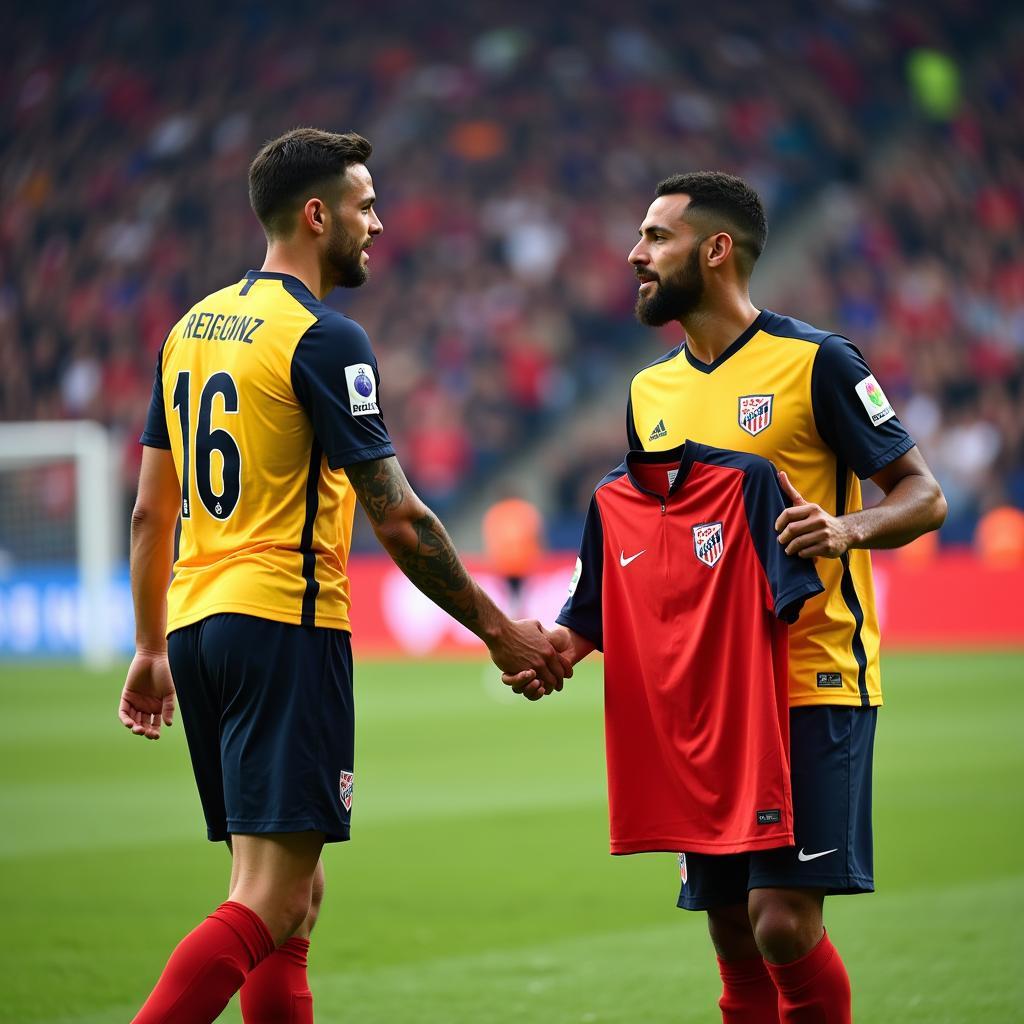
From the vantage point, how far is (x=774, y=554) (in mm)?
3377

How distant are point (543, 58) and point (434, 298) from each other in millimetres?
4424

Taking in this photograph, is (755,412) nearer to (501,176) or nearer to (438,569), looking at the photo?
(438,569)

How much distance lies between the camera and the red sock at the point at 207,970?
118 inches

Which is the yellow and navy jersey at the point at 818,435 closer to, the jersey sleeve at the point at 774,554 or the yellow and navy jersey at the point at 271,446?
the jersey sleeve at the point at 774,554

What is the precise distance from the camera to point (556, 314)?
22359mm

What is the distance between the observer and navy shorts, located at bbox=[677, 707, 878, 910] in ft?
11.0

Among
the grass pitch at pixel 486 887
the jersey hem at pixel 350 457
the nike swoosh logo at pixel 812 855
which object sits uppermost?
the jersey hem at pixel 350 457

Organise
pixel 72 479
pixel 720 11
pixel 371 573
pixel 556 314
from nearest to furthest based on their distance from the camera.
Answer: pixel 371 573 < pixel 72 479 < pixel 556 314 < pixel 720 11

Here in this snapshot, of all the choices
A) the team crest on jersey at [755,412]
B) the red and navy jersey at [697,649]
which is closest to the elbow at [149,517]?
the red and navy jersey at [697,649]

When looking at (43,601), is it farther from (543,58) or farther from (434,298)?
(543,58)

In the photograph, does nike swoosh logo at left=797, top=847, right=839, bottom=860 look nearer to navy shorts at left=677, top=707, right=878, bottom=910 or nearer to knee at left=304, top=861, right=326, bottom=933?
navy shorts at left=677, top=707, right=878, bottom=910

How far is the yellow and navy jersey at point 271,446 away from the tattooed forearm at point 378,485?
0.03 metres

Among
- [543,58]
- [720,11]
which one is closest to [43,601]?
[543,58]

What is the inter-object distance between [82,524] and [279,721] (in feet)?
54.7
